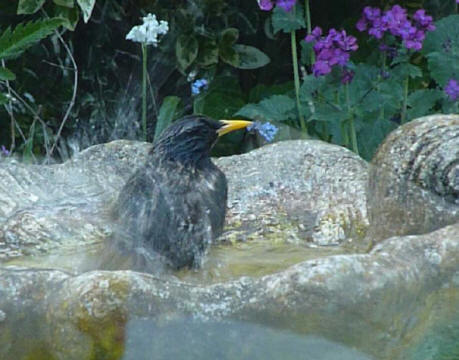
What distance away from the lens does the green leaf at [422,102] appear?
486 cm

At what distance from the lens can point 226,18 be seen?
5.81 meters

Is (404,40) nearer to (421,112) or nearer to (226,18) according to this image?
(421,112)

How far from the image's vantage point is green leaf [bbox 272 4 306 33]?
4.79 metres

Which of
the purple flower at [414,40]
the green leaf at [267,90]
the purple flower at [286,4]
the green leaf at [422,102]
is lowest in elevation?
the green leaf at [267,90]

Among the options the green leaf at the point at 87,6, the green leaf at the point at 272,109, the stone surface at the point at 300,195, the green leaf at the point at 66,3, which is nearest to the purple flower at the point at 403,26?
the green leaf at the point at 272,109

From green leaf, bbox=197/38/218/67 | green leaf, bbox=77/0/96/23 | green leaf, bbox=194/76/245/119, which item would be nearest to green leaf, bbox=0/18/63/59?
green leaf, bbox=77/0/96/23

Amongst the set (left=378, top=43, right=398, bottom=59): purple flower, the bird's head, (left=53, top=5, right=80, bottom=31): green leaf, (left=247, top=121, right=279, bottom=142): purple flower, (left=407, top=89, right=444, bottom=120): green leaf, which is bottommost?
(left=247, top=121, right=279, bottom=142): purple flower

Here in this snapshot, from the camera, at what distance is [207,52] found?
5613 millimetres

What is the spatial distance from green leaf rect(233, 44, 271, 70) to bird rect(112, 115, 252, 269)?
216 centimetres

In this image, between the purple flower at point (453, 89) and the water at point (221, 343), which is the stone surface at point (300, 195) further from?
the water at point (221, 343)

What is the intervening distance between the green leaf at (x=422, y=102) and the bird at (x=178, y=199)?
5.24 feet

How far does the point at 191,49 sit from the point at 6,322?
342 cm

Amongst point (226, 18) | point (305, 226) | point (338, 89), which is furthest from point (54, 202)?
point (226, 18)

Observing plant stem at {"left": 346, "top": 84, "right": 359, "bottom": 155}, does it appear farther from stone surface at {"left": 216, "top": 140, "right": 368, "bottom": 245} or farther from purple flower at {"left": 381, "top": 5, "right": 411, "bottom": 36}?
stone surface at {"left": 216, "top": 140, "right": 368, "bottom": 245}
